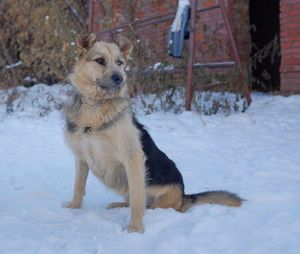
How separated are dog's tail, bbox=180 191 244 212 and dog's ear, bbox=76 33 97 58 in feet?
4.47

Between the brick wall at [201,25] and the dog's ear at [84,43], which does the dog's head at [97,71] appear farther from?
the brick wall at [201,25]

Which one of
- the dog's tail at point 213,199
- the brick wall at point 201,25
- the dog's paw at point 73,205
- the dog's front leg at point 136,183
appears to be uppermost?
the brick wall at point 201,25

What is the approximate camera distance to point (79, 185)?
3.82 metres

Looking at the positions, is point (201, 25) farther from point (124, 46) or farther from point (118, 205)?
point (118, 205)

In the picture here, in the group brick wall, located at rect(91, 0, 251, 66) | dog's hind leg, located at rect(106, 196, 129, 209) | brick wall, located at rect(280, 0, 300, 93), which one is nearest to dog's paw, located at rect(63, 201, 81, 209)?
dog's hind leg, located at rect(106, 196, 129, 209)

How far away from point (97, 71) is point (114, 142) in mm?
591

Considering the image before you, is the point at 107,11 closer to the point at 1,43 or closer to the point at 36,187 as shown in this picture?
the point at 1,43

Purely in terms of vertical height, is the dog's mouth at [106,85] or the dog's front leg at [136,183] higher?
the dog's mouth at [106,85]

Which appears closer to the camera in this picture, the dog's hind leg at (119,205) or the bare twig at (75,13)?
the dog's hind leg at (119,205)

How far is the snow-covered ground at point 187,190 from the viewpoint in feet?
9.70

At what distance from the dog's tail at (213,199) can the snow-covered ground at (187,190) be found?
62mm

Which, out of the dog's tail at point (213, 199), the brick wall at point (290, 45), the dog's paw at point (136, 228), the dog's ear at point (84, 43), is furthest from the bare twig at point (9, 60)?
the dog's paw at point (136, 228)

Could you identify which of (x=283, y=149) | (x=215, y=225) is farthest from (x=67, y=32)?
(x=215, y=225)

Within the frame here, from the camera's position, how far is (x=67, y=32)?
32.7 feet
